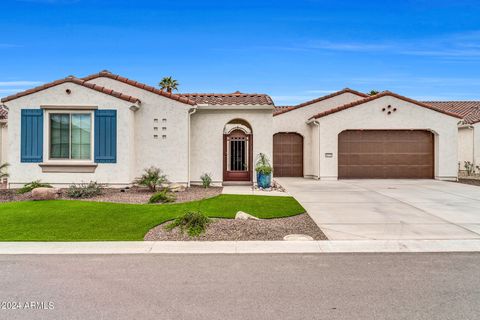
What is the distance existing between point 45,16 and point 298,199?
1435cm

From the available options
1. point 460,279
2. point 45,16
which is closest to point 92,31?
point 45,16

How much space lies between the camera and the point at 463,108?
25266 millimetres

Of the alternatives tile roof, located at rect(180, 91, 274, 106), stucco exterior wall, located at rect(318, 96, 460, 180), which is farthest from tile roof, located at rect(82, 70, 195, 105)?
stucco exterior wall, located at rect(318, 96, 460, 180)

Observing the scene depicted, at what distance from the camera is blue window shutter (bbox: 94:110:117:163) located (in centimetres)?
1311

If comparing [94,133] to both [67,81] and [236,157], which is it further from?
[236,157]

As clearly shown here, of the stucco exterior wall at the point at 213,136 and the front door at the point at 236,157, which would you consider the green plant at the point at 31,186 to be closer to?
the stucco exterior wall at the point at 213,136

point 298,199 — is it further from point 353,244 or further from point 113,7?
point 113,7

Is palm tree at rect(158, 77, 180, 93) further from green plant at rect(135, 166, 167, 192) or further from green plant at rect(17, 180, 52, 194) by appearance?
green plant at rect(17, 180, 52, 194)

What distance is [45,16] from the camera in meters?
16.6

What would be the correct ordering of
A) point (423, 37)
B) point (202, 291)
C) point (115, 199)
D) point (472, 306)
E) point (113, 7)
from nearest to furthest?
1. point (472, 306)
2. point (202, 291)
3. point (115, 199)
4. point (113, 7)
5. point (423, 37)

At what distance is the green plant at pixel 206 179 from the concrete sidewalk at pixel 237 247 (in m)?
7.28

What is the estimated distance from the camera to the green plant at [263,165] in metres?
13.7

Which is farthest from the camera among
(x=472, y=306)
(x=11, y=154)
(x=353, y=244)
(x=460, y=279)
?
(x=11, y=154)

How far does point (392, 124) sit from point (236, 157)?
7.92 m
